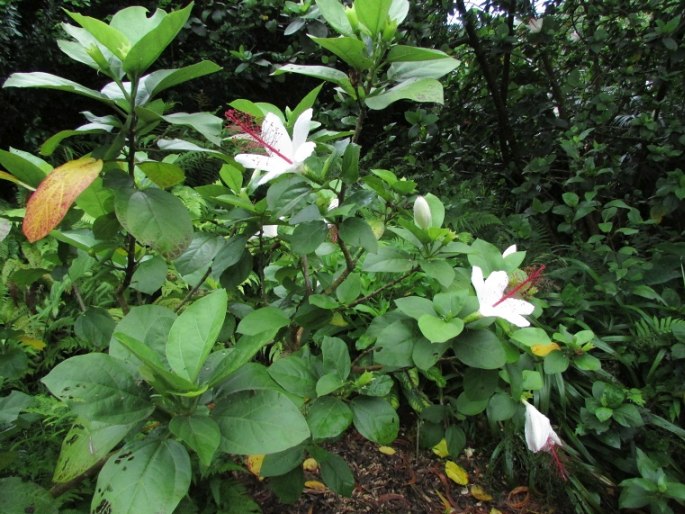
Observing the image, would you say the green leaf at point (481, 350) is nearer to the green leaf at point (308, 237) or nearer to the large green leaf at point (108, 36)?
the green leaf at point (308, 237)

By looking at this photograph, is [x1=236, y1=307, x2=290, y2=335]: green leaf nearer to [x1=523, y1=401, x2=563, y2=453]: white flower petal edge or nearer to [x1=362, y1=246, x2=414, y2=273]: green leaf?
[x1=362, y1=246, x2=414, y2=273]: green leaf

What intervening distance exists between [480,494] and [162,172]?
4.94 ft

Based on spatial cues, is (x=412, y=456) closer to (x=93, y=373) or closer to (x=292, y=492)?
(x=292, y=492)

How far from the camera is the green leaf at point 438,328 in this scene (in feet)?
2.10

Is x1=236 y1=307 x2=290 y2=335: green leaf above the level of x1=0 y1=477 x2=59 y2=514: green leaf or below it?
above

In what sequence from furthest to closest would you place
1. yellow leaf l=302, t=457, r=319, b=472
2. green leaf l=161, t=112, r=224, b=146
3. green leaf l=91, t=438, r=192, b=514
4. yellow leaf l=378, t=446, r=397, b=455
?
yellow leaf l=378, t=446, r=397, b=455 < yellow leaf l=302, t=457, r=319, b=472 < green leaf l=161, t=112, r=224, b=146 < green leaf l=91, t=438, r=192, b=514

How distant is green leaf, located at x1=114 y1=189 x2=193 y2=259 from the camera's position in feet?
2.04

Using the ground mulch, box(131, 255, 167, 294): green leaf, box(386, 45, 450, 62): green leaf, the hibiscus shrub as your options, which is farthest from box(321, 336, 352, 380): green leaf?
the ground mulch

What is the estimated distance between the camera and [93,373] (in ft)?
1.87

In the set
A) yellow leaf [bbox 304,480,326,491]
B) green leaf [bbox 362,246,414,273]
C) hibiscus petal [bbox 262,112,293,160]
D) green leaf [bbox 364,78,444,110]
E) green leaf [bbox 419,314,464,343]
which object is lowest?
yellow leaf [bbox 304,480,326,491]

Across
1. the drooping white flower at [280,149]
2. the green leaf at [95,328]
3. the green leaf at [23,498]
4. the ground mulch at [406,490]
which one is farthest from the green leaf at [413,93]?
the ground mulch at [406,490]

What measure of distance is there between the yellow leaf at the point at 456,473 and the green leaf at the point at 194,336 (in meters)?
1.34

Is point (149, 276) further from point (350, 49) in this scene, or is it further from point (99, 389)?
point (350, 49)

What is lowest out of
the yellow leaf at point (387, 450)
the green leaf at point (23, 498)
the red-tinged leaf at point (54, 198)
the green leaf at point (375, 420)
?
the yellow leaf at point (387, 450)
